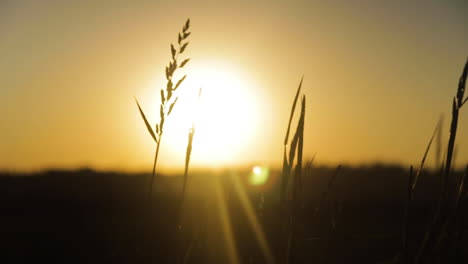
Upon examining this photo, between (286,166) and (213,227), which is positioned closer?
(286,166)

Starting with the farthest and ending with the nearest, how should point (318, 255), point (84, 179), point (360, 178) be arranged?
point (360, 178)
point (84, 179)
point (318, 255)

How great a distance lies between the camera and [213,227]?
3145 millimetres

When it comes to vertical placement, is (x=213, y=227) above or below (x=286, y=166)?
below

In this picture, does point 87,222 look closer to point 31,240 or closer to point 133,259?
point 31,240

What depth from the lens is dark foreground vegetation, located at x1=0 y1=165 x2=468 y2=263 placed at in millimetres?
2043

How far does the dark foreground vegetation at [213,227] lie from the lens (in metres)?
2.04

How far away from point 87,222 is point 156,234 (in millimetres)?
2493

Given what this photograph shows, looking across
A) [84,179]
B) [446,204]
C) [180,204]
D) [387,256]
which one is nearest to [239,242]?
[387,256]

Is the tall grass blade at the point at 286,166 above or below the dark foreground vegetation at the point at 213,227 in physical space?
above

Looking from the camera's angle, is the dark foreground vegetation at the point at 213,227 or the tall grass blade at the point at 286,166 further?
the dark foreground vegetation at the point at 213,227

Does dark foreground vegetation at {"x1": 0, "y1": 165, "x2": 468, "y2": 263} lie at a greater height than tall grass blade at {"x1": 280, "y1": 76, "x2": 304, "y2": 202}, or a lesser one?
lesser

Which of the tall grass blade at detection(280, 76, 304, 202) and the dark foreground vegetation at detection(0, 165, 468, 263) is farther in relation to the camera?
the dark foreground vegetation at detection(0, 165, 468, 263)

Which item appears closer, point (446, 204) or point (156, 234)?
point (446, 204)

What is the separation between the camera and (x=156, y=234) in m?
2.84
